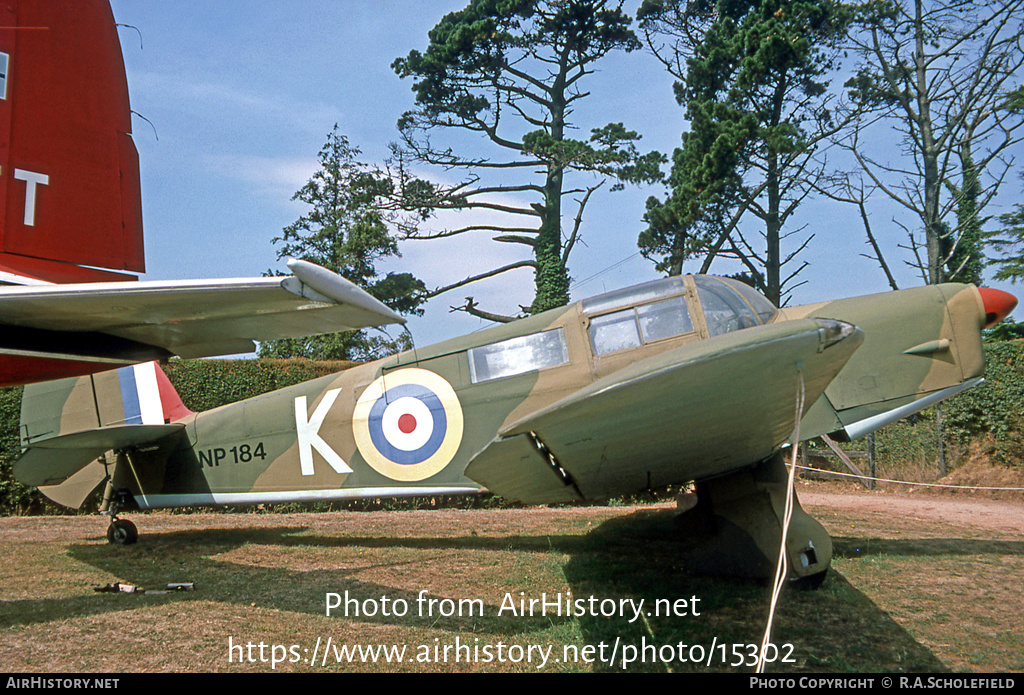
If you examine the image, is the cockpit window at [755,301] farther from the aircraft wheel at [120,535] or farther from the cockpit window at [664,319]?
the aircraft wheel at [120,535]

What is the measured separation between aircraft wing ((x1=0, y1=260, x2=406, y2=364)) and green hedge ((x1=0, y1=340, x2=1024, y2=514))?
22.0 ft

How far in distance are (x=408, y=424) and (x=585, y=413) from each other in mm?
3347

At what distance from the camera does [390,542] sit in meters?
6.38

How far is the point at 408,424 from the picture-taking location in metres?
5.45

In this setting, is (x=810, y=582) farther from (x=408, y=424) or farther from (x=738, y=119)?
(x=738, y=119)

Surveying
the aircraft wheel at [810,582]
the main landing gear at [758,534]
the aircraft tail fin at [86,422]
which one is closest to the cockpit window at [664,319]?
the main landing gear at [758,534]

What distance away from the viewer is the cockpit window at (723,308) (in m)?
4.64

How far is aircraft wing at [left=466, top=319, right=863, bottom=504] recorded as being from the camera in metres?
2.25

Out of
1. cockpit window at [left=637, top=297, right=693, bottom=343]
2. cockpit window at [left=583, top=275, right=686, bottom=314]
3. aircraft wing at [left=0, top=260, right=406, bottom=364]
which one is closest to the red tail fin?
aircraft wing at [left=0, top=260, right=406, bottom=364]

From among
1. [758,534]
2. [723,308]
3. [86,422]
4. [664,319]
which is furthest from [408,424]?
[86,422]

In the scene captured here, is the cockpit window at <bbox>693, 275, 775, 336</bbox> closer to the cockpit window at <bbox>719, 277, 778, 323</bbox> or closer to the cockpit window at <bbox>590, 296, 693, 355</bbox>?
the cockpit window at <bbox>719, 277, 778, 323</bbox>

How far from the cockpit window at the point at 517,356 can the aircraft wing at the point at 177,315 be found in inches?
69.9

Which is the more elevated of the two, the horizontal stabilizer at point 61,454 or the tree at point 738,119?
the tree at point 738,119
